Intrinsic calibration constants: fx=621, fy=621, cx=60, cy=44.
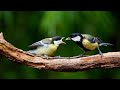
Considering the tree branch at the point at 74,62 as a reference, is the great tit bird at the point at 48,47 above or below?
above

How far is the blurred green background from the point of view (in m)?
3.11

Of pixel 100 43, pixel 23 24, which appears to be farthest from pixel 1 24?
pixel 100 43

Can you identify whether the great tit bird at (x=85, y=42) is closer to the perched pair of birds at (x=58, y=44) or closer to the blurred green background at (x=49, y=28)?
the perched pair of birds at (x=58, y=44)

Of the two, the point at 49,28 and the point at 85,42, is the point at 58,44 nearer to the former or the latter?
the point at 85,42

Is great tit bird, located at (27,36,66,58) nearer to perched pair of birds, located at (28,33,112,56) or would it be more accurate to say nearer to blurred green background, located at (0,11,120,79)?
perched pair of birds, located at (28,33,112,56)

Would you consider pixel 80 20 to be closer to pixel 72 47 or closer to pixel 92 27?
pixel 92 27

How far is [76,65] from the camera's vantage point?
2488 mm

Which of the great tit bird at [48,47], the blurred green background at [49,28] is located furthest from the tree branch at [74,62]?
the blurred green background at [49,28]

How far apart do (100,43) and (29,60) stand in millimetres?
310

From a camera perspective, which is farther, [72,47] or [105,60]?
[72,47]

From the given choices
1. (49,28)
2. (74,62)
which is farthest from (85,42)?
(49,28)

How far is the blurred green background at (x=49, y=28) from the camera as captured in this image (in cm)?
311

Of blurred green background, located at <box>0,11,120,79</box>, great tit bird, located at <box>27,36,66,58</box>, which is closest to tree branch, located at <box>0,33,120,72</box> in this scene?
great tit bird, located at <box>27,36,66,58</box>

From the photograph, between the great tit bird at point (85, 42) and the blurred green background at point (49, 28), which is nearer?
the great tit bird at point (85, 42)
